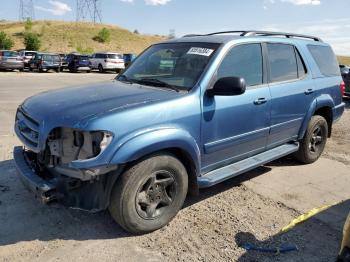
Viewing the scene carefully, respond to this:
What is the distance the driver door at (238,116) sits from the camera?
405 cm

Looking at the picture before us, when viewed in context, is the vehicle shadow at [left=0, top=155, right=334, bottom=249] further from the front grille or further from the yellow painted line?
the yellow painted line

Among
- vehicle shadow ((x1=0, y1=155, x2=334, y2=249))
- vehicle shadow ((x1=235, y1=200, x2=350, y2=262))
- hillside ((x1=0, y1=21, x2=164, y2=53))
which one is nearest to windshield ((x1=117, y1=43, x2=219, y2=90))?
vehicle shadow ((x1=0, y1=155, x2=334, y2=249))

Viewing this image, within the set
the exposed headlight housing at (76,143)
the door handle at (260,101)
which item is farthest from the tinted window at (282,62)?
the exposed headlight housing at (76,143)

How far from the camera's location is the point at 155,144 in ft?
11.4

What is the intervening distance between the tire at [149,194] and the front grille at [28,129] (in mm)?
897

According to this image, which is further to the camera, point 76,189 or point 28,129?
point 28,129

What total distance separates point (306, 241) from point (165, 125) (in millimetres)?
1761

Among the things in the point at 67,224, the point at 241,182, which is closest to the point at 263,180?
the point at 241,182

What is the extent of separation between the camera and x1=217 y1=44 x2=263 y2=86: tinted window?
4.29 m

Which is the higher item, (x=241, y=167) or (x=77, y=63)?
(x=77, y=63)

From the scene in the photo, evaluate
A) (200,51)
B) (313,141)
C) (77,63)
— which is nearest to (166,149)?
(200,51)

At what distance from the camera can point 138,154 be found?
337cm

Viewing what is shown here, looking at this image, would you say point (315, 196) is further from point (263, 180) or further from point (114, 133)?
point (114, 133)

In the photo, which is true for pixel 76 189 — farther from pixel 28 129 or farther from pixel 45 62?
pixel 45 62
